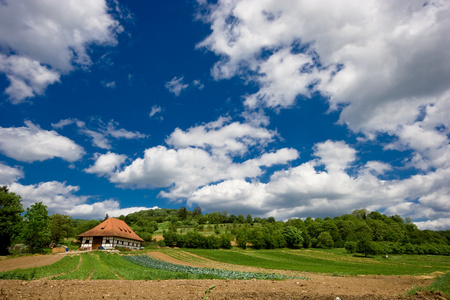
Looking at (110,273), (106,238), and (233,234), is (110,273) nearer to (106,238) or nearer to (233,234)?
(106,238)

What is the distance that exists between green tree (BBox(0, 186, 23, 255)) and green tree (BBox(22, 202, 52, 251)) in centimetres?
179

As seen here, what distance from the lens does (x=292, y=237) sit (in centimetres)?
9769

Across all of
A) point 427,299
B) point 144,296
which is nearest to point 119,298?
point 144,296

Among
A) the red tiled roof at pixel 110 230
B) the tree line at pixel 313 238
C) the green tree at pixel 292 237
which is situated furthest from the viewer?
the green tree at pixel 292 237

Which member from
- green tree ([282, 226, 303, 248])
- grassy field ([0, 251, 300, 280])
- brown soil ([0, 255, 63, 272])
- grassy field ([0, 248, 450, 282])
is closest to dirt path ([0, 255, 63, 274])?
brown soil ([0, 255, 63, 272])

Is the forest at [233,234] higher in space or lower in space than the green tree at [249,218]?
lower

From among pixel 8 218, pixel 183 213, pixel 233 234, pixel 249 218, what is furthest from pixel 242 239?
pixel 183 213

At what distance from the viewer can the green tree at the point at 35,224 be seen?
1752 inches

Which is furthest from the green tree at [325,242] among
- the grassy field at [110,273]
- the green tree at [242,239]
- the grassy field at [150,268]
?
the grassy field at [110,273]

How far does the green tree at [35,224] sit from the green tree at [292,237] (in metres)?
82.1

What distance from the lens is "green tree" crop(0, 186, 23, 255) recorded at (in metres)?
40.8

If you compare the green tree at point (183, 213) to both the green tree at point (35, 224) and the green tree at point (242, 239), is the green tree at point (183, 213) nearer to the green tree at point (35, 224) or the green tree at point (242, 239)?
the green tree at point (242, 239)

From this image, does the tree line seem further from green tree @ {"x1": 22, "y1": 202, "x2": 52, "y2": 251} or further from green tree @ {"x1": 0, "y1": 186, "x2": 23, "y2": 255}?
green tree @ {"x1": 0, "y1": 186, "x2": 23, "y2": 255}

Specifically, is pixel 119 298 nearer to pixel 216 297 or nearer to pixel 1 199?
pixel 216 297
